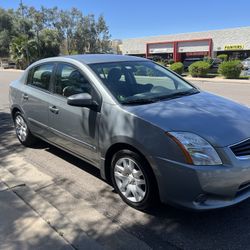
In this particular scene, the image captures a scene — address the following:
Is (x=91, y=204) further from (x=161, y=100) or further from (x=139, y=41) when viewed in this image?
(x=139, y=41)

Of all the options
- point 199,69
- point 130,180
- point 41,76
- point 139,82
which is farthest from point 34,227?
point 199,69

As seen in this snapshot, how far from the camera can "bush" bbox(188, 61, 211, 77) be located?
2780cm

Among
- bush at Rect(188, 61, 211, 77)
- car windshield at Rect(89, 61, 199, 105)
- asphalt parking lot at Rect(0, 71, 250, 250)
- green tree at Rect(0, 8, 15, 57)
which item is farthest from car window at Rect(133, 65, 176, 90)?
green tree at Rect(0, 8, 15, 57)

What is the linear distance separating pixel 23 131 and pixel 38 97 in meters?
1.08

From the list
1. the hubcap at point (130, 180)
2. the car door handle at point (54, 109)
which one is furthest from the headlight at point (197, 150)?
the car door handle at point (54, 109)

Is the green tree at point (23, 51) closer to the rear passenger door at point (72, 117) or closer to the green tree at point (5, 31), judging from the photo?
the green tree at point (5, 31)

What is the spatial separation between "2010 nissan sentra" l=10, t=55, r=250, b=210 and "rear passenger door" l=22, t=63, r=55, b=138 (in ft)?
0.06

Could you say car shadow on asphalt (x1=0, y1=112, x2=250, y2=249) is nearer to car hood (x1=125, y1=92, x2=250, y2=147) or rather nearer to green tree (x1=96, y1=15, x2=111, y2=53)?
car hood (x1=125, y1=92, x2=250, y2=147)

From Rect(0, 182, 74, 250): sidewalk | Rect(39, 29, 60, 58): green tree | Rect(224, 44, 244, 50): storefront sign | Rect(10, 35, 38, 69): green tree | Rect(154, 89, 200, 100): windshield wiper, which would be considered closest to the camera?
Rect(0, 182, 74, 250): sidewalk

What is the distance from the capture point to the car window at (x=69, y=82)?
4406mm

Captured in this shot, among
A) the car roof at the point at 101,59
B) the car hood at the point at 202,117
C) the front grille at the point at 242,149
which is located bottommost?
the front grille at the point at 242,149

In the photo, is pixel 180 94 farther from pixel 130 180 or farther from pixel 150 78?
pixel 130 180

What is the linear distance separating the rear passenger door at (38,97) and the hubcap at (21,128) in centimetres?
32

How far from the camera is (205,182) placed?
10.3 feet
